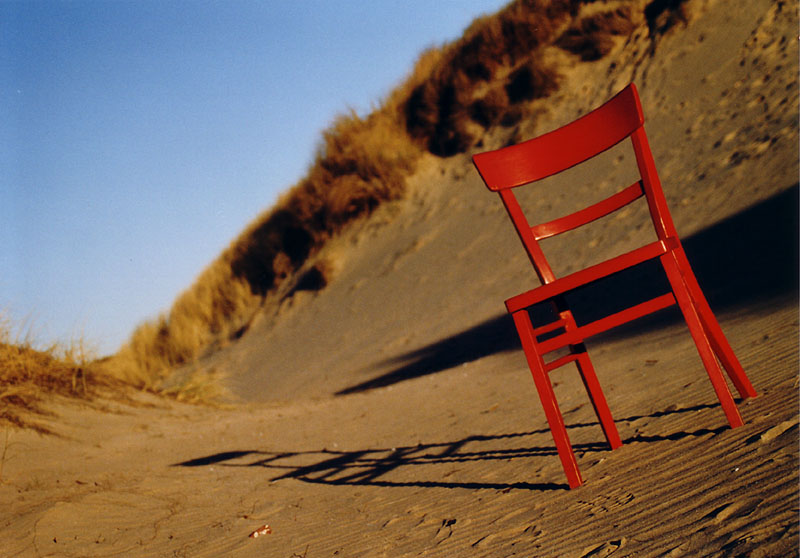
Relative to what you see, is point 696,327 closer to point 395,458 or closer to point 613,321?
point 613,321

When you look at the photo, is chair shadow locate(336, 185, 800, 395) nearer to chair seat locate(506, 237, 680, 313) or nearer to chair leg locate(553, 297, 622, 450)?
chair leg locate(553, 297, 622, 450)

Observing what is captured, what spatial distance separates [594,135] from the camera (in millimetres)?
2984

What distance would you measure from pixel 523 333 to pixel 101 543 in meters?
2.30

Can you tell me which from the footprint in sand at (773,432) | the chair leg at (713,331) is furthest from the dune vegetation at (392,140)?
the footprint in sand at (773,432)

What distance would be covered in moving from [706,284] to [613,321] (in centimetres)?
478

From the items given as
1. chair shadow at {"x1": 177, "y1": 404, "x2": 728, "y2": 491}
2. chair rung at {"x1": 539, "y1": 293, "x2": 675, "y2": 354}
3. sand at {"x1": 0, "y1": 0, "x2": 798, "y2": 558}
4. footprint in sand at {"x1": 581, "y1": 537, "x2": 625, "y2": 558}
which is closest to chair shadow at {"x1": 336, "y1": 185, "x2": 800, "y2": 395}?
sand at {"x1": 0, "y1": 0, "x2": 798, "y2": 558}

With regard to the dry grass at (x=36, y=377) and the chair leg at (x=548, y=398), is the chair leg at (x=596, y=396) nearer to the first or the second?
the chair leg at (x=548, y=398)

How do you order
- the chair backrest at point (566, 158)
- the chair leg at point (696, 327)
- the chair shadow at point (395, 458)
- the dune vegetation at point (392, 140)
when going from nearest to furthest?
the chair leg at point (696, 327)
the chair backrest at point (566, 158)
the chair shadow at point (395, 458)
the dune vegetation at point (392, 140)

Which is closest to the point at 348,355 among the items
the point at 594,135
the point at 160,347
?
the point at 160,347

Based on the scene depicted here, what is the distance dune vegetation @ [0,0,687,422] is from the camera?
574 inches

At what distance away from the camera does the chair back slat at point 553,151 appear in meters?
2.96

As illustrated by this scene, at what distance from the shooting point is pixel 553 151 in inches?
119

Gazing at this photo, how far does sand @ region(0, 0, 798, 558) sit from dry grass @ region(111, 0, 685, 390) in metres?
0.97

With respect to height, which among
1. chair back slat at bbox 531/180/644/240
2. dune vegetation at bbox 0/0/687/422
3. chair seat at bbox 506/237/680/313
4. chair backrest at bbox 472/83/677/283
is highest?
dune vegetation at bbox 0/0/687/422
